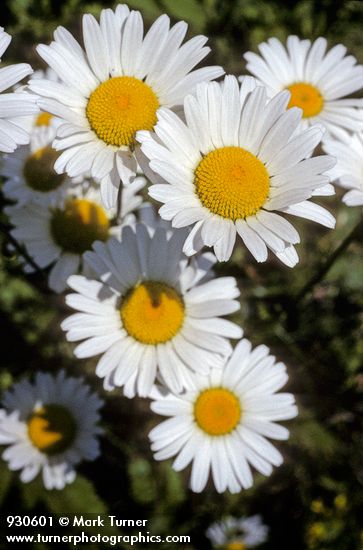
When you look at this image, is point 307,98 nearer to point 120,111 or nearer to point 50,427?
point 120,111

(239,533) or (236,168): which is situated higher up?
(236,168)

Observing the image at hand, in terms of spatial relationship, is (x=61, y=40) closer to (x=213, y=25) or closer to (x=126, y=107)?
(x=126, y=107)

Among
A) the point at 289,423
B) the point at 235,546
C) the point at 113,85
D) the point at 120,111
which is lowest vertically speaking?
the point at 235,546

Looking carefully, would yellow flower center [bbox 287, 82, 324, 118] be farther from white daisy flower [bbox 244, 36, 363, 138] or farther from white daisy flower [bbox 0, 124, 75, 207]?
white daisy flower [bbox 0, 124, 75, 207]

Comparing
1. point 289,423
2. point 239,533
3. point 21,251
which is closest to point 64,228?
point 21,251

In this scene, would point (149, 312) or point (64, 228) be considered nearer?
point (149, 312)

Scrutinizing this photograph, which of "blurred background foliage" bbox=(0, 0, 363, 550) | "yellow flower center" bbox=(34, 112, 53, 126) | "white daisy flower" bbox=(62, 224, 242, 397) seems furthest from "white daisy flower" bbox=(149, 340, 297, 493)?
"yellow flower center" bbox=(34, 112, 53, 126)
